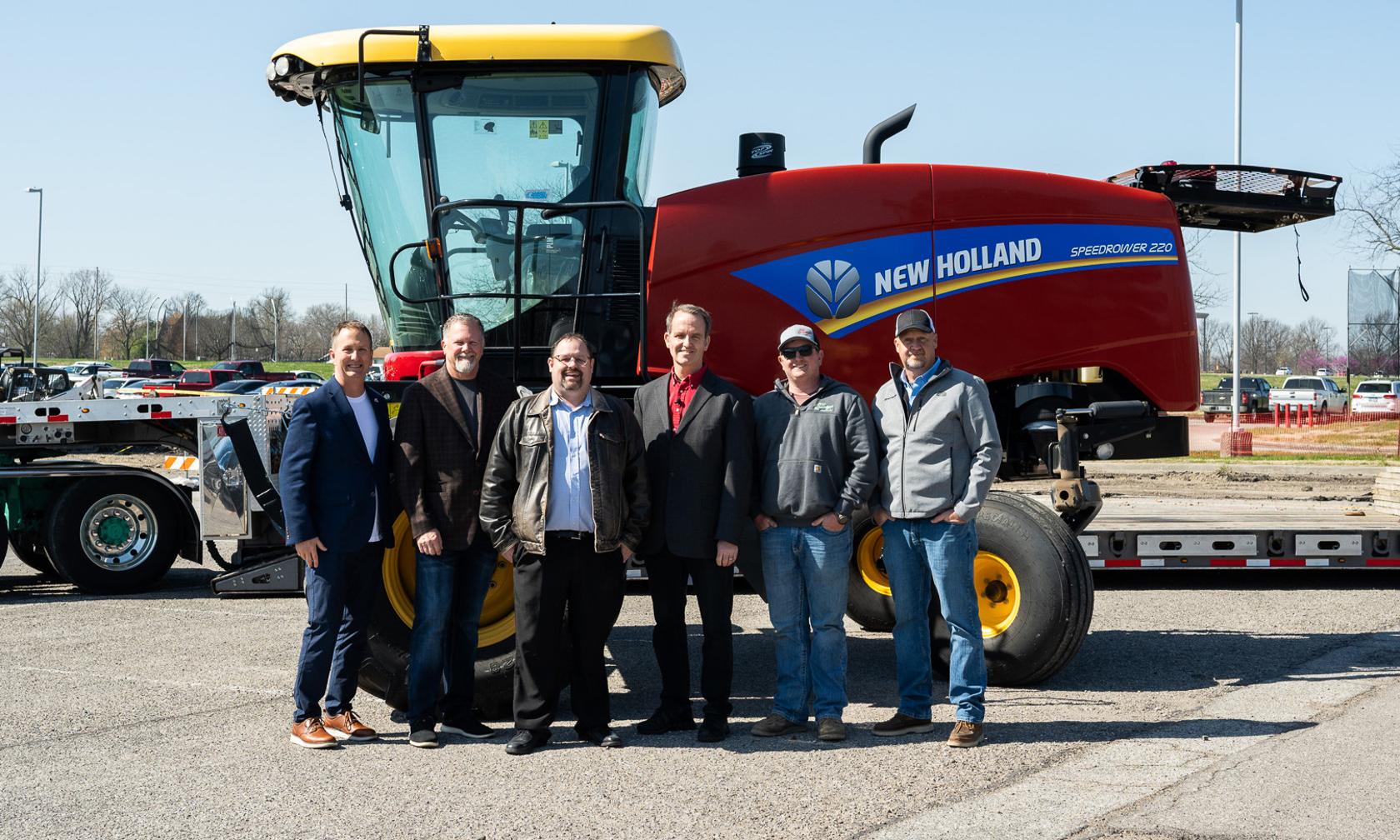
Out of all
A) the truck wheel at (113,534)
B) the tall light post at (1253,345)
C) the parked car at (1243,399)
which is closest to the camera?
the truck wheel at (113,534)

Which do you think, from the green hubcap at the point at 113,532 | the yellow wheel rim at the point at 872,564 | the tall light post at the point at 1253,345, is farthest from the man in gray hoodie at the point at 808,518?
the tall light post at the point at 1253,345

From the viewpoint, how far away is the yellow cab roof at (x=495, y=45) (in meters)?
6.60

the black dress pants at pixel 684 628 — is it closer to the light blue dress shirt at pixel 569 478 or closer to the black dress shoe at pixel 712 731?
the black dress shoe at pixel 712 731

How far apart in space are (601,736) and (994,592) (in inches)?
93.5

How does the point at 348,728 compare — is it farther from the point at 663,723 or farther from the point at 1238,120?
the point at 1238,120

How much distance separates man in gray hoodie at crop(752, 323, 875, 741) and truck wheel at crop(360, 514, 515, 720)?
1281 mm

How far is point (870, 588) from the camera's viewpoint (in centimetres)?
770

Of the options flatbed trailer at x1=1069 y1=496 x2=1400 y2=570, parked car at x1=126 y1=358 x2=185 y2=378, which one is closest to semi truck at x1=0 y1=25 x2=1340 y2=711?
flatbed trailer at x1=1069 y1=496 x2=1400 y2=570

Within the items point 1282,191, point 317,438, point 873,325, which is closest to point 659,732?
point 317,438

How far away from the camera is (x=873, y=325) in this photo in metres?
6.84

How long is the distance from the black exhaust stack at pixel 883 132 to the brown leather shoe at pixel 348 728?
411 cm

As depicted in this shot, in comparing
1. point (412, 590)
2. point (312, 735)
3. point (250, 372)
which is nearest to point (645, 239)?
point (412, 590)

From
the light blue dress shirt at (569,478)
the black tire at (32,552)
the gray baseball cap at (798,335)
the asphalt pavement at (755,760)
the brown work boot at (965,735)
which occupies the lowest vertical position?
the asphalt pavement at (755,760)

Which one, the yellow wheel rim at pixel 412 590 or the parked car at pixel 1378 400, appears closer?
the yellow wheel rim at pixel 412 590
